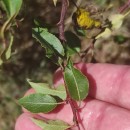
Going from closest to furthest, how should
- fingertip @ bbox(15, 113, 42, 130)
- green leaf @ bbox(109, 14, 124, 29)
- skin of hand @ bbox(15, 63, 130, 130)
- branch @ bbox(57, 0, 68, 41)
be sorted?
1. branch @ bbox(57, 0, 68, 41)
2. green leaf @ bbox(109, 14, 124, 29)
3. skin of hand @ bbox(15, 63, 130, 130)
4. fingertip @ bbox(15, 113, 42, 130)

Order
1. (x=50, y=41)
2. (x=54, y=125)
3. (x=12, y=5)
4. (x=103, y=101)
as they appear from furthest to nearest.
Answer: (x=103, y=101) < (x=54, y=125) < (x=50, y=41) < (x=12, y=5)

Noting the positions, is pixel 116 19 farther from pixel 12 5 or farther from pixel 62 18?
pixel 12 5

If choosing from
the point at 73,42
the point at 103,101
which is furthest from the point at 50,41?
the point at 103,101

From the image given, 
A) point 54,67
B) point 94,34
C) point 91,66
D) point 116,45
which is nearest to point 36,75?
point 54,67

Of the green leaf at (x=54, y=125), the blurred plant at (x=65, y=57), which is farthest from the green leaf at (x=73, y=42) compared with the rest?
the green leaf at (x=54, y=125)

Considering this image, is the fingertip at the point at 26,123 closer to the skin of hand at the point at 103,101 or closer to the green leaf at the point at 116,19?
the skin of hand at the point at 103,101

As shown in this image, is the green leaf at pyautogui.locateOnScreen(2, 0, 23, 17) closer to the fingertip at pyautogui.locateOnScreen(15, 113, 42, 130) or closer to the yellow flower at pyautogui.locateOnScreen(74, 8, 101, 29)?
the yellow flower at pyautogui.locateOnScreen(74, 8, 101, 29)

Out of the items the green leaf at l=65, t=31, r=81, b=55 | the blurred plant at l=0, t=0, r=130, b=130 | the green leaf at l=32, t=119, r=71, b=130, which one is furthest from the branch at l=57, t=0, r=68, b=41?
the green leaf at l=32, t=119, r=71, b=130

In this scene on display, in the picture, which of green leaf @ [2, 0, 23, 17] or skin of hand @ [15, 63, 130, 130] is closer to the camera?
green leaf @ [2, 0, 23, 17]
